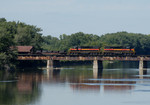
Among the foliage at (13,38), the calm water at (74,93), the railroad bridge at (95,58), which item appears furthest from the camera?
the railroad bridge at (95,58)

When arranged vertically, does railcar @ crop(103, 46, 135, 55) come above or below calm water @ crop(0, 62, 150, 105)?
above

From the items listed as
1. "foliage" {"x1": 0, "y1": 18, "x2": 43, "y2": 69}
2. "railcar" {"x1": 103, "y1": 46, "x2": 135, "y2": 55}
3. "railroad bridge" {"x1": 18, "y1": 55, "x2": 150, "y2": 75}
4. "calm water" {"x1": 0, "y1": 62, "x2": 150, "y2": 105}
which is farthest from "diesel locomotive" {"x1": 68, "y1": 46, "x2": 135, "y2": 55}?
"calm water" {"x1": 0, "y1": 62, "x2": 150, "y2": 105}

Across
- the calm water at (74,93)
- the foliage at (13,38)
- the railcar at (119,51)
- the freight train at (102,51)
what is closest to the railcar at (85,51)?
the freight train at (102,51)

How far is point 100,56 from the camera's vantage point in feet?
516

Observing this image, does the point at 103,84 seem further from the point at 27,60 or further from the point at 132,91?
the point at 27,60

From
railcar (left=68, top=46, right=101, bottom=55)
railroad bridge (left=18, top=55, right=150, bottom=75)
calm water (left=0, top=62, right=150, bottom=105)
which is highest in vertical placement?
railcar (left=68, top=46, right=101, bottom=55)

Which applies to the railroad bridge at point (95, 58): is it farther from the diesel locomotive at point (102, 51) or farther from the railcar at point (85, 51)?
the diesel locomotive at point (102, 51)

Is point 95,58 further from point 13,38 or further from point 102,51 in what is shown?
point 13,38

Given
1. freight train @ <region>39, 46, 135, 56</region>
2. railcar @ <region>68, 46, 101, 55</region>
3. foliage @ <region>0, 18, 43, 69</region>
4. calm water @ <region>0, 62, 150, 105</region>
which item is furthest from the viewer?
railcar @ <region>68, 46, 101, 55</region>

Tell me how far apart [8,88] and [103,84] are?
68.5ft

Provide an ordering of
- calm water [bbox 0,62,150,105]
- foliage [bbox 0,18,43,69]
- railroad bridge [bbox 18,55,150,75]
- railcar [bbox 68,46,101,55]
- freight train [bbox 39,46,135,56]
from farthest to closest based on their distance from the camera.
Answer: railcar [bbox 68,46,101,55] < freight train [bbox 39,46,135,56] < railroad bridge [bbox 18,55,150,75] < foliage [bbox 0,18,43,69] < calm water [bbox 0,62,150,105]

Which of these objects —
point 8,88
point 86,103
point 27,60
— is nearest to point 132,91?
point 86,103

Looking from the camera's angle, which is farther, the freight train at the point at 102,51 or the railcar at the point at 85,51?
the railcar at the point at 85,51

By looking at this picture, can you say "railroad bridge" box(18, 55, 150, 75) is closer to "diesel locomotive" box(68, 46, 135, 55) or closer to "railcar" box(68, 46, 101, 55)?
"railcar" box(68, 46, 101, 55)
